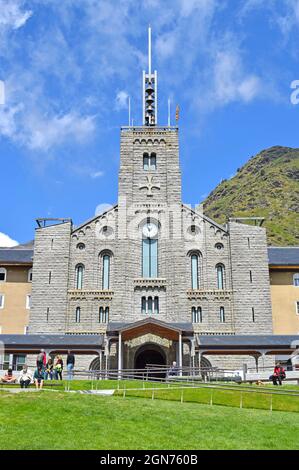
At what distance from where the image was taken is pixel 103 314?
145ft

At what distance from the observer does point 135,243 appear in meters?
46.1

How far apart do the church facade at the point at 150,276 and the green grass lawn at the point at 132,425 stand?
2178 cm

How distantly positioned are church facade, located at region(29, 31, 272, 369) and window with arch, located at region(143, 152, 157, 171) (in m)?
1.22

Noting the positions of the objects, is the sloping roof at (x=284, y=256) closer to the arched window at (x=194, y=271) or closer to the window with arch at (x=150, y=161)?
the arched window at (x=194, y=271)

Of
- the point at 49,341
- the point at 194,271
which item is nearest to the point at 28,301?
the point at 49,341

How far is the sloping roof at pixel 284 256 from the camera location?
47.5m

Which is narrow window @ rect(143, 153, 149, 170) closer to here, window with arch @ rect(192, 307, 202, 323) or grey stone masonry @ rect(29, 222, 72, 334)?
grey stone masonry @ rect(29, 222, 72, 334)

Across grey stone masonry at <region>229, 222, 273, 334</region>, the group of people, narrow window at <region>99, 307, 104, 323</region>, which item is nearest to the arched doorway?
narrow window at <region>99, 307, 104, 323</region>

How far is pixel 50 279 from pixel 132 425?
30.4 meters

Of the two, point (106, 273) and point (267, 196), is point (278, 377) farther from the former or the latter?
point (267, 196)

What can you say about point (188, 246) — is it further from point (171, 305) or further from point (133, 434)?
point (133, 434)

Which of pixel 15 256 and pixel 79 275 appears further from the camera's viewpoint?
pixel 15 256
